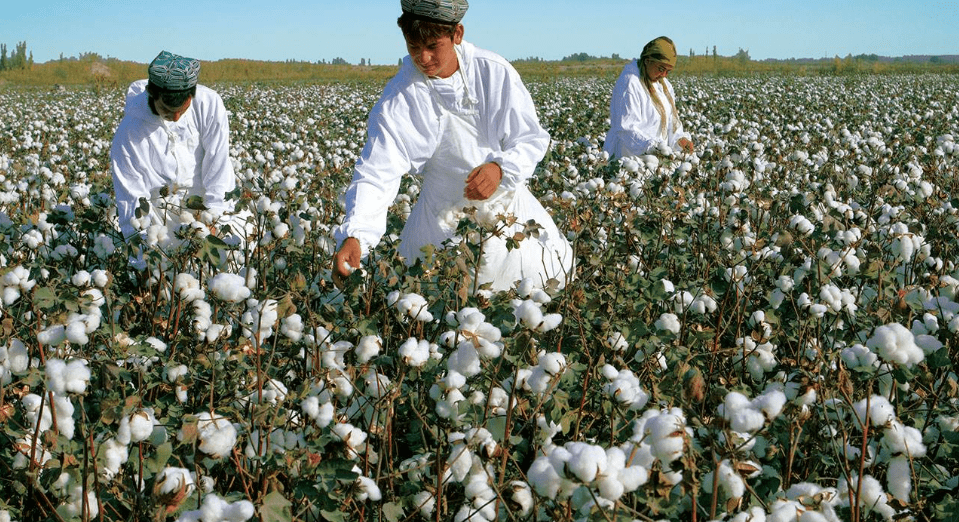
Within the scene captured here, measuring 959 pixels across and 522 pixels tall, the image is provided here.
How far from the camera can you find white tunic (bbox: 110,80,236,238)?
4.59 m

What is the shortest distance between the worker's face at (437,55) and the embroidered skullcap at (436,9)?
14 cm

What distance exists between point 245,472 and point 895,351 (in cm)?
147

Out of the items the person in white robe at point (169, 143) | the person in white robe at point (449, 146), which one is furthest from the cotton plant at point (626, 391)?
the person in white robe at point (169, 143)

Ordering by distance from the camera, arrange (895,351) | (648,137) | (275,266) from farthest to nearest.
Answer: (648,137), (275,266), (895,351)

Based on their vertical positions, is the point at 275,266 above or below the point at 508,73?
below

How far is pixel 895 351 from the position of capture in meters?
1.74

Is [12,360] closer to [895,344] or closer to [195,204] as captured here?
[195,204]

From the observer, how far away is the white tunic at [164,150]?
4.59m

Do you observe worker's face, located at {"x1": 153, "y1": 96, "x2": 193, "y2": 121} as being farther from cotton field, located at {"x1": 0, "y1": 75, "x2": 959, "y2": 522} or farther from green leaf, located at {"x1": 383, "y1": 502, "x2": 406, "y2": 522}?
green leaf, located at {"x1": 383, "y1": 502, "x2": 406, "y2": 522}

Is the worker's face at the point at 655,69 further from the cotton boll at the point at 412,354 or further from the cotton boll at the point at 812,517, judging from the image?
the cotton boll at the point at 812,517

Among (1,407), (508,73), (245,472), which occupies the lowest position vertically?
(245,472)

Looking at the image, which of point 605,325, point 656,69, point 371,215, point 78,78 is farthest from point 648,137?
point 78,78

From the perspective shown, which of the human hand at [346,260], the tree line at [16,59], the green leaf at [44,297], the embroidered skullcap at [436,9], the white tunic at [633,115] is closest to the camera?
the green leaf at [44,297]

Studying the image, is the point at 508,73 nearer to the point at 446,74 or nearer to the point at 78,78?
the point at 446,74
